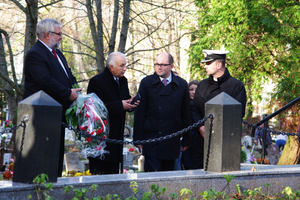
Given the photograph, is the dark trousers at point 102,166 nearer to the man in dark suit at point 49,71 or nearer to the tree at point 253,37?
the man in dark suit at point 49,71

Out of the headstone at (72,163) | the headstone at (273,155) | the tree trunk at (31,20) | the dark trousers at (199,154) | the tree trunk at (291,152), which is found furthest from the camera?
the headstone at (273,155)

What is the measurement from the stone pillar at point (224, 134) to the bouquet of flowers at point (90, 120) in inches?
48.3

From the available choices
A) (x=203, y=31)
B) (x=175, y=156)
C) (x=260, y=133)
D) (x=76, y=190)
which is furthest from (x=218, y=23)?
(x=76, y=190)

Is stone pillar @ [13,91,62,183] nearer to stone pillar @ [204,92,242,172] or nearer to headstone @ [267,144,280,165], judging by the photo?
stone pillar @ [204,92,242,172]

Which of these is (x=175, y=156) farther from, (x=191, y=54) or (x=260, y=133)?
(x=191, y=54)

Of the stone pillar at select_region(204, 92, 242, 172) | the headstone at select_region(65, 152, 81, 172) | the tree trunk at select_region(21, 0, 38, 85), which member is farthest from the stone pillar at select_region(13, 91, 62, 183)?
the headstone at select_region(65, 152, 81, 172)

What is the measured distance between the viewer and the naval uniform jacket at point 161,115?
5.31 meters

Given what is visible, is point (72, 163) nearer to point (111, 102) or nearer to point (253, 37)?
point (111, 102)

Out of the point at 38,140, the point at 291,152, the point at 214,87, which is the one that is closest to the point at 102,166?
the point at 38,140

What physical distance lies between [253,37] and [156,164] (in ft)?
34.6

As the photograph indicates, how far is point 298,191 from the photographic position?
4422 millimetres

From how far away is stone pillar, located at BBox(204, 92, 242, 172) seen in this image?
4605mm

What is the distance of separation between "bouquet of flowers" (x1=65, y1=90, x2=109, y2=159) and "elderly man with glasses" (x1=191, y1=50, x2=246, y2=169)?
1379 mm

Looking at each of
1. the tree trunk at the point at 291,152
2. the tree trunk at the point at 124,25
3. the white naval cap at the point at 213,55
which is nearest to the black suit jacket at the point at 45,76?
the white naval cap at the point at 213,55
